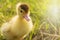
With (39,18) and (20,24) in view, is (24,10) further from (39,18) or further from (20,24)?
(39,18)

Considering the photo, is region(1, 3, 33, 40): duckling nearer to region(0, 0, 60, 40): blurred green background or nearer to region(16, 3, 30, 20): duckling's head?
region(16, 3, 30, 20): duckling's head

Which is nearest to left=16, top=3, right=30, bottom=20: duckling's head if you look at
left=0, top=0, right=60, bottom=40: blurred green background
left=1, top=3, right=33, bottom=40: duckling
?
left=1, top=3, right=33, bottom=40: duckling

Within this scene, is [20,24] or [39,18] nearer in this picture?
[20,24]

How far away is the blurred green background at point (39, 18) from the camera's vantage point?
2.27 meters

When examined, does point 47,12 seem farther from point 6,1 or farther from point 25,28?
point 25,28

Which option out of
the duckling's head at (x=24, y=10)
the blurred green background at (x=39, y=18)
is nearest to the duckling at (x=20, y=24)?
the duckling's head at (x=24, y=10)

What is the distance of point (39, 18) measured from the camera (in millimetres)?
2400

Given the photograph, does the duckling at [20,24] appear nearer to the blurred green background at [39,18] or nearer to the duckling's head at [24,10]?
the duckling's head at [24,10]

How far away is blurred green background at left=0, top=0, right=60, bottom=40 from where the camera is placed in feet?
7.43

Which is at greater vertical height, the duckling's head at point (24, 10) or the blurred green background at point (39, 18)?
the duckling's head at point (24, 10)

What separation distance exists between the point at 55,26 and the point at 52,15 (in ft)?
0.48

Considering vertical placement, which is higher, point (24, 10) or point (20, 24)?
point (24, 10)

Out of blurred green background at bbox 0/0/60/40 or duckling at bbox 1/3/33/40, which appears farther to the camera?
blurred green background at bbox 0/0/60/40


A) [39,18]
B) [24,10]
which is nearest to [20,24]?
[24,10]
